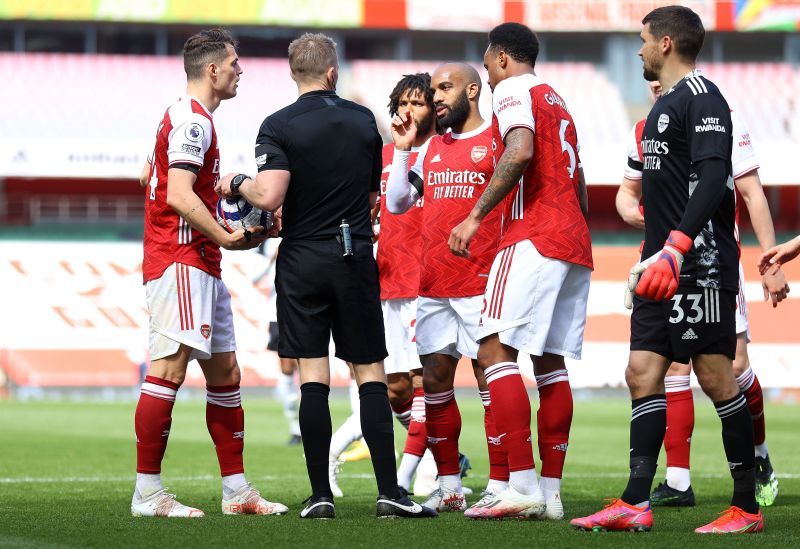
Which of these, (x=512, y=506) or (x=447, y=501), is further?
(x=447, y=501)

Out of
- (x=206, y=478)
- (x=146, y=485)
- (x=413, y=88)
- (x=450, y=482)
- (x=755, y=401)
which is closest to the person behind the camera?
(x=146, y=485)

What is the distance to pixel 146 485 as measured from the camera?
20.7 feet

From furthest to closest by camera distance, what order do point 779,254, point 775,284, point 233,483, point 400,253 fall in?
1. point 400,253
2. point 233,483
3. point 775,284
4. point 779,254

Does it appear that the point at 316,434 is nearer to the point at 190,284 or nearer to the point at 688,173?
the point at 190,284

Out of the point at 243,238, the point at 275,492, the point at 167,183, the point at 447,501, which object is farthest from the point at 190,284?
the point at 275,492

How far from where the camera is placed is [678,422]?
7523 millimetres

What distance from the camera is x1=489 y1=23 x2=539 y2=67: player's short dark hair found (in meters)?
6.25

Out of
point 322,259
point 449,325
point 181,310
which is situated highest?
point 322,259

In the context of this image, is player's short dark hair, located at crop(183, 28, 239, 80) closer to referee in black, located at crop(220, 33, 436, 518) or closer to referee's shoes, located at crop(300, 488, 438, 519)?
referee in black, located at crop(220, 33, 436, 518)

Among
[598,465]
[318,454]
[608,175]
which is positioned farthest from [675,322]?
[608,175]

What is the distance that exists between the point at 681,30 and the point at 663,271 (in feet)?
3.98

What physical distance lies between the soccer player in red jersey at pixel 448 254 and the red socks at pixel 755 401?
1.65 m

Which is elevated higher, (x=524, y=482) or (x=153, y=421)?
(x=153, y=421)

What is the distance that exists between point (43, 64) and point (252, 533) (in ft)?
98.2
